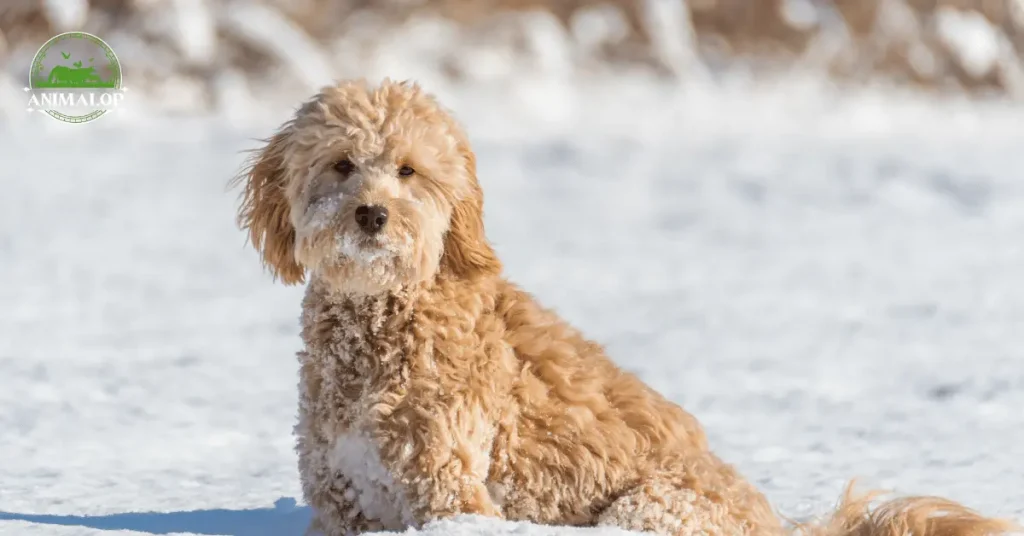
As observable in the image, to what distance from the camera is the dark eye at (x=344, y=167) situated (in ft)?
14.2

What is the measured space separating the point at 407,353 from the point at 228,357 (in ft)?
19.6

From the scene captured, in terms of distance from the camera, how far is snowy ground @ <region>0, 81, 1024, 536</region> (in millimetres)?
6539

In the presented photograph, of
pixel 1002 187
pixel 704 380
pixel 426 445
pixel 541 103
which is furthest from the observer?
pixel 541 103

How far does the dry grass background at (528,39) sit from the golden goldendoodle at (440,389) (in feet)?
46.7

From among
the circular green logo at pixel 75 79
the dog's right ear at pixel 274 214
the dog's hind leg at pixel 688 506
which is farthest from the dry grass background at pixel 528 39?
the dog's hind leg at pixel 688 506

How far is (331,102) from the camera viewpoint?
4395 millimetres

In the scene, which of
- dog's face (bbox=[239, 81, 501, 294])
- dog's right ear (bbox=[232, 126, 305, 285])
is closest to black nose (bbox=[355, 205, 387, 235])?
dog's face (bbox=[239, 81, 501, 294])

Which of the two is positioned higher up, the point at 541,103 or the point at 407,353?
the point at 541,103

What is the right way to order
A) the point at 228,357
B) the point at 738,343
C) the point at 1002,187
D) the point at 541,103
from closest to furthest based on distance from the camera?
the point at 228,357 < the point at 738,343 < the point at 1002,187 < the point at 541,103

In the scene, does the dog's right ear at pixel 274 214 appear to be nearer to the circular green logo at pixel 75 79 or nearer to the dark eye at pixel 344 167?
the dark eye at pixel 344 167

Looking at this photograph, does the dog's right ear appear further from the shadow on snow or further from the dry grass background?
the dry grass background

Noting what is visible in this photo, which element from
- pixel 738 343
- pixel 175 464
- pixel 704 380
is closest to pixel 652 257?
pixel 738 343

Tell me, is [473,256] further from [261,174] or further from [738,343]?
[738,343]

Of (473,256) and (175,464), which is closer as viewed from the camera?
(473,256)
